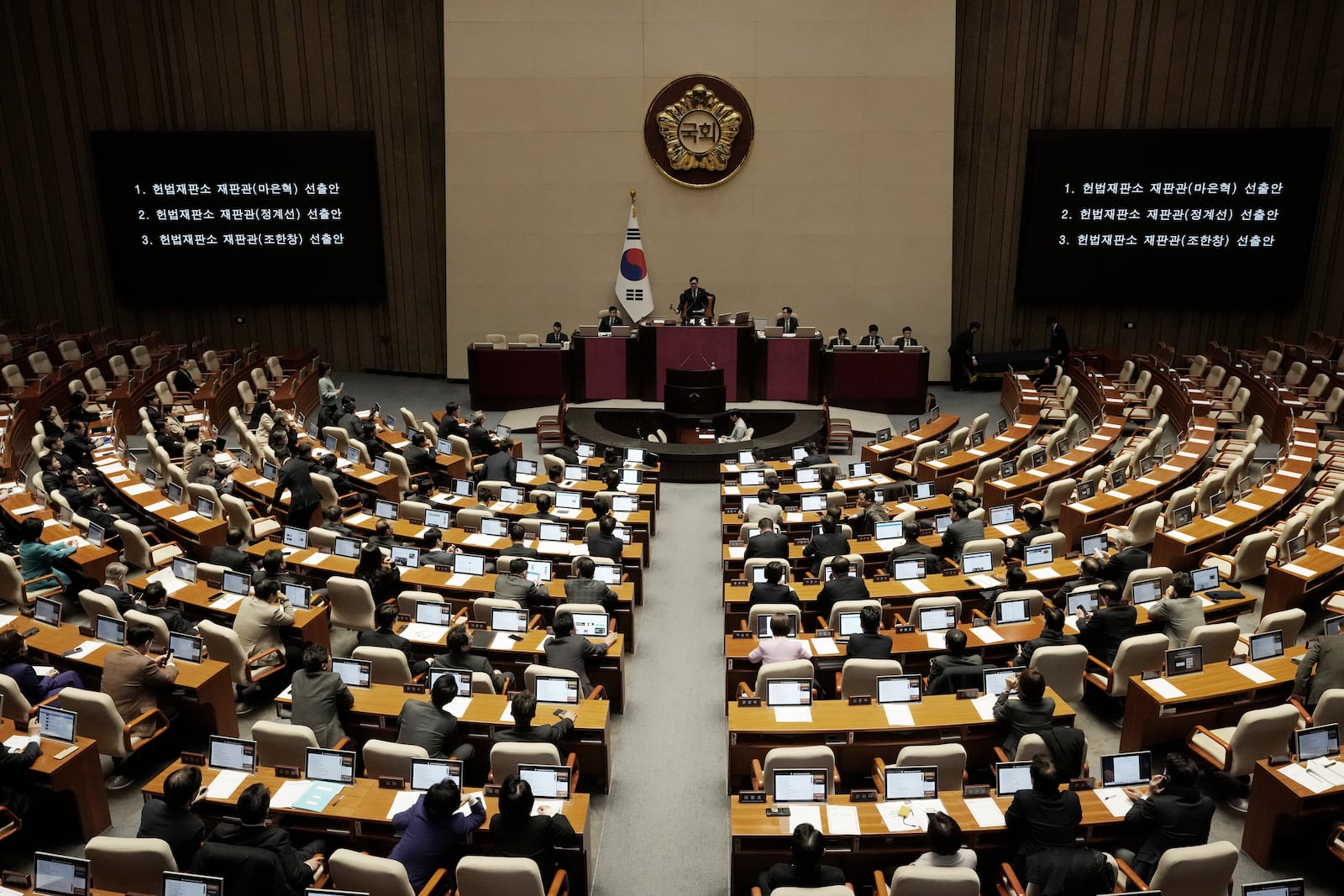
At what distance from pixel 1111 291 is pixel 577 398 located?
Answer: 446 inches

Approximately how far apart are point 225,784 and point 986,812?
4.70 m

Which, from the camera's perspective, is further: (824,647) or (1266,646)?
(824,647)

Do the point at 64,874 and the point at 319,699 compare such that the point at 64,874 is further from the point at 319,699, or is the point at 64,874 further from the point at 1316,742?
the point at 1316,742

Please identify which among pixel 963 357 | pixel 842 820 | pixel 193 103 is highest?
pixel 193 103

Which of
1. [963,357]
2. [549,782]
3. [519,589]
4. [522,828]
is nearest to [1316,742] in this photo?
[549,782]

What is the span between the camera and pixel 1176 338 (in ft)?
68.7

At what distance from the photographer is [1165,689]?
23.2 ft

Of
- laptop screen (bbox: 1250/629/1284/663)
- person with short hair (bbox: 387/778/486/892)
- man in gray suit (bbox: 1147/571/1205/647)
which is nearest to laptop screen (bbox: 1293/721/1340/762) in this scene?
laptop screen (bbox: 1250/629/1284/663)

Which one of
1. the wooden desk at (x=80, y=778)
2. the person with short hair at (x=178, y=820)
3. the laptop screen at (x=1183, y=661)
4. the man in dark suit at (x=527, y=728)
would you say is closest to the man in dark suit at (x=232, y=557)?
the wooden desk at (x=80, y=778)

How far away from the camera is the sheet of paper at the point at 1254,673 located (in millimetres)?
7168

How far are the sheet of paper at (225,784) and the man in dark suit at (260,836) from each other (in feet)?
2.14

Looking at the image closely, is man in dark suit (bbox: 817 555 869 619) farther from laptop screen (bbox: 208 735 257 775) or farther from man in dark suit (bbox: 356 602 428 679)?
laptop screen (bbox: 208 735 257 775)

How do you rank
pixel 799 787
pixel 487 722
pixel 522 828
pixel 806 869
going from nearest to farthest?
pixel 806 869
pixel 522 828
pixel 799 787
pixel 487 722

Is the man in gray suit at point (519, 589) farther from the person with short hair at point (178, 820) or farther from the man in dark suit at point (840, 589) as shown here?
the person with short hair at point (178, 820)
